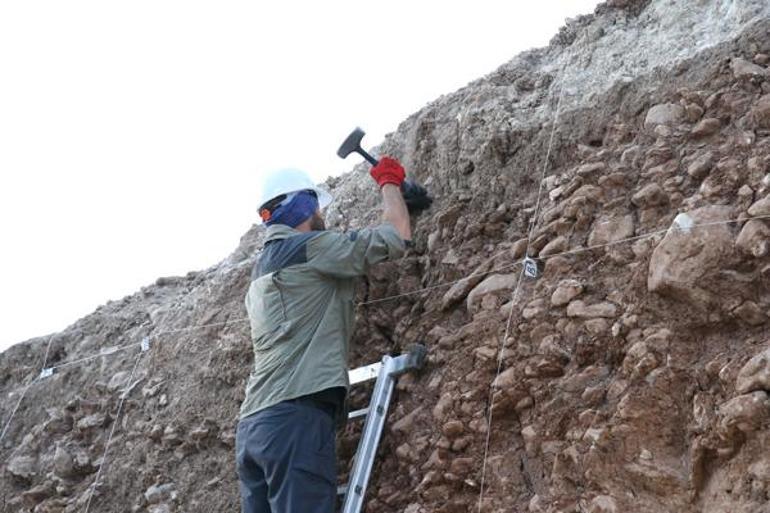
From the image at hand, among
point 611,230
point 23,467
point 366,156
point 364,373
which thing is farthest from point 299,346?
point 23,467

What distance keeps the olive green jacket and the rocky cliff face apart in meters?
0.44

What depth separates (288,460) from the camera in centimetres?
395

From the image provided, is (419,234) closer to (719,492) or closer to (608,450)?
(608,450)

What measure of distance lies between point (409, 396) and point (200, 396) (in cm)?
171

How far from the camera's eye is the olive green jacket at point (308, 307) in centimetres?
424

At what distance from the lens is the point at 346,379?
13.9 ft

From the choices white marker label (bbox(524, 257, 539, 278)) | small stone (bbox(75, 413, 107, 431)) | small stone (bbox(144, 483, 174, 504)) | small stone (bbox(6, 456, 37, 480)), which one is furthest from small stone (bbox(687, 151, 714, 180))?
small stone (bbox(6, 456, 37, 480))

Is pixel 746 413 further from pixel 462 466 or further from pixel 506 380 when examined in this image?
pixel 462 466

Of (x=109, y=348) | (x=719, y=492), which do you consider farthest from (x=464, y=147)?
(x=109, y=348)

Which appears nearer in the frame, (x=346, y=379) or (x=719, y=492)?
(x=719, y=492)

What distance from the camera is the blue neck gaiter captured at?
475 centimetres

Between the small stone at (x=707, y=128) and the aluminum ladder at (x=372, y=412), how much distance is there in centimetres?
162

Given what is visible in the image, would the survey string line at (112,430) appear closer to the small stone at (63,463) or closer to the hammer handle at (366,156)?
the small stone at (63,463)

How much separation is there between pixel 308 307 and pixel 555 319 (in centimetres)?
116
